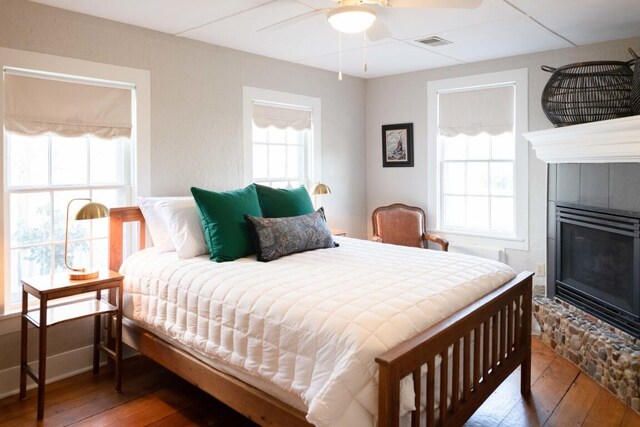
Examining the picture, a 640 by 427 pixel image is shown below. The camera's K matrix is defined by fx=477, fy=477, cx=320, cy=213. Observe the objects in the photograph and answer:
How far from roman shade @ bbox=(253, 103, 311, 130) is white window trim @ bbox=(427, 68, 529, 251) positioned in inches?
50.1

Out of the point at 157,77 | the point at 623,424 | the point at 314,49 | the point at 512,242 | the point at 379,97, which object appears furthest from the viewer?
the point at 379,97

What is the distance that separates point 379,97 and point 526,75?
157cm

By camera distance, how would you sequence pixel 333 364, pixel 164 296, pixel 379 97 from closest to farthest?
pixel 333 364 < pixel 164 296 < pixel 379 97

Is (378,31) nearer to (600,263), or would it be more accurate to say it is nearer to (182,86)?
(182,86)

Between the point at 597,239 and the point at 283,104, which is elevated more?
the point at 283,104

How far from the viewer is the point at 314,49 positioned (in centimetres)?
399

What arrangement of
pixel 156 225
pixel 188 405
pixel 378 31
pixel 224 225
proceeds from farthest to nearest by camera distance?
pixel 156 225, pixel 224 225, pixel 188 405, pixel 378 31

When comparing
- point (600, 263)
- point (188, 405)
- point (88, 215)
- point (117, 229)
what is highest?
point (88, 215)

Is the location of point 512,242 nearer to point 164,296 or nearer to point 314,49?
point 314,49

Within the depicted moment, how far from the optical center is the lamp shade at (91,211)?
2.72m

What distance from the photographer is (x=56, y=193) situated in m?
3.14

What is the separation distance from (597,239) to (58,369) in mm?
3797

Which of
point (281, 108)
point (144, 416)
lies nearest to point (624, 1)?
point (281, 108)

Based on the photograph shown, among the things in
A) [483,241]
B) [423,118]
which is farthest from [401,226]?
[423,118]
